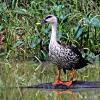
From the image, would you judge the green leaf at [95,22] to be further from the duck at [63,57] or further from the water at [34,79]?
the duck at [63,57]

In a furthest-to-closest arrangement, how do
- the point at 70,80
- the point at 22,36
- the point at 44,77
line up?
the point at 22,36
the point at 44,77
the point at 70,80

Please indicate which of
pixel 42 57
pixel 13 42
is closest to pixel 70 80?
pixel 42 57

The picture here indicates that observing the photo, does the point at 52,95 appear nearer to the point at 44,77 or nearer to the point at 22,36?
the point at 44,77

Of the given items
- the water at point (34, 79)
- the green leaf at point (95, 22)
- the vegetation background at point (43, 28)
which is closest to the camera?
the water at point (34, 79)

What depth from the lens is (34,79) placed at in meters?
12.5

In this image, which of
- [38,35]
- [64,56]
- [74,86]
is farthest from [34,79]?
[38,35]

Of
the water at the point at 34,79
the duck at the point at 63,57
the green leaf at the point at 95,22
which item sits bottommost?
the water at the point at 34,79

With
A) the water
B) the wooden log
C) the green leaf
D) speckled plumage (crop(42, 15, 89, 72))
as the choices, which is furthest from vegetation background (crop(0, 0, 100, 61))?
the wooden log

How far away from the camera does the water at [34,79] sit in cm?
1052

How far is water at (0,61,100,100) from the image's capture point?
10523 millimetres

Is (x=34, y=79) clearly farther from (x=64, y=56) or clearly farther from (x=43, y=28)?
(x=43, y=28)

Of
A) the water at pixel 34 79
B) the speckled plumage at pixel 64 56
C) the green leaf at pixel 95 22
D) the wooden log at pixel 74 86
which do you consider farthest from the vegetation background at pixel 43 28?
the wooden log at pixel 74 86

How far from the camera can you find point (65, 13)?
17.1 meters

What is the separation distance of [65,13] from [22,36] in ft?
4.36
